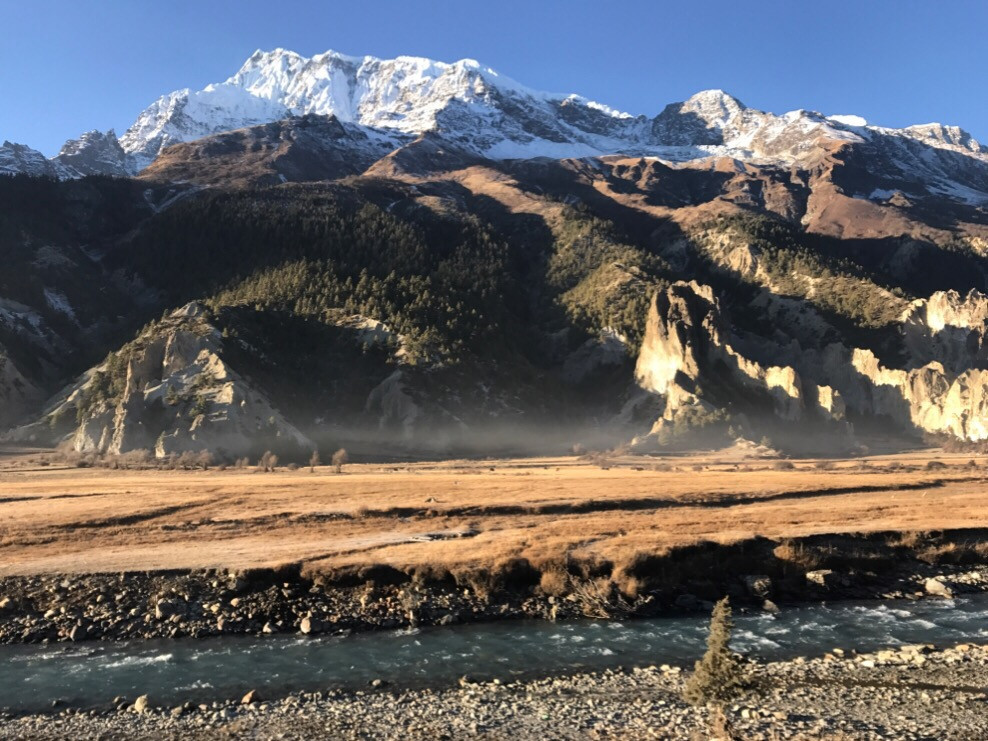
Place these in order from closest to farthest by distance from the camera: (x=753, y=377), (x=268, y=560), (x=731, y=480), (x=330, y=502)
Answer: (x=268, y=560), (x=330, y=502), (x=731, y=480), (x=753, y=377)

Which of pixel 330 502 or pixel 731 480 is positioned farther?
pixel 731 480

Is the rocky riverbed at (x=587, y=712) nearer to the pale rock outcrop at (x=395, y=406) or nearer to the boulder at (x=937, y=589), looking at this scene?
the boulder at (x=937, y=589)

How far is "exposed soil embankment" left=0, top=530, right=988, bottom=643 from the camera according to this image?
1161 inches

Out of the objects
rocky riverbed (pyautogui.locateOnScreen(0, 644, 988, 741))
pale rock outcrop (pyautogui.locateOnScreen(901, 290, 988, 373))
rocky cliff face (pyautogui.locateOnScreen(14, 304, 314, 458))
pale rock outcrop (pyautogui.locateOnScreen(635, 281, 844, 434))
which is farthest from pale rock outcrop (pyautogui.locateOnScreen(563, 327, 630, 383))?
rocky riverbed (pyautogui.locateOnScreen(0, 644, 988, 741))

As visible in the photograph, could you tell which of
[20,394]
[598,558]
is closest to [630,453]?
[598,558]

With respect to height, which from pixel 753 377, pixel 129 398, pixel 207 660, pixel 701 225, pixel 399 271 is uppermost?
pixel 701 225

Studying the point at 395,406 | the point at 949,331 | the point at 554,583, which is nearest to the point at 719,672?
the point at 554,583

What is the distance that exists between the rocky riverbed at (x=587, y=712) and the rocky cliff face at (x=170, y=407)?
6663cm

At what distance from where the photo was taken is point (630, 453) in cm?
9975

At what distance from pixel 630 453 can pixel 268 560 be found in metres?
71.6

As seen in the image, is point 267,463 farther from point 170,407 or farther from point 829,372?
point 829,372

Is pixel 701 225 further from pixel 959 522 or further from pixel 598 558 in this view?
pixel 598 558

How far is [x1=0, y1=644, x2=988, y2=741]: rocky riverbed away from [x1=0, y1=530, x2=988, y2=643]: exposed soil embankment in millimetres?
6790

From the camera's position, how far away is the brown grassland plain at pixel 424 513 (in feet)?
120
